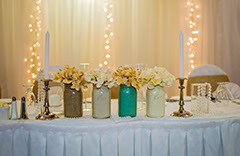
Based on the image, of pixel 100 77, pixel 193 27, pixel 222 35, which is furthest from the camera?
pixel 193 27

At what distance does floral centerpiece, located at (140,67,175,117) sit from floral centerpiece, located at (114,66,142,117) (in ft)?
0.15

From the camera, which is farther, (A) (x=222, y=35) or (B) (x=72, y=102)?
(A) (x=222, y=35)

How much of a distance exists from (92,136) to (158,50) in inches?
108

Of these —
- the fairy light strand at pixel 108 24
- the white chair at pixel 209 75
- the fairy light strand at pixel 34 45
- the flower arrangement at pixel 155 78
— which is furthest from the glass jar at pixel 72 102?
the fairy light strand at pixel 34 45

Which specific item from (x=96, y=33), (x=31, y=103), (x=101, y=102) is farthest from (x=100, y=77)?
(x=96, y=33)

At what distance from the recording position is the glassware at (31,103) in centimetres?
115

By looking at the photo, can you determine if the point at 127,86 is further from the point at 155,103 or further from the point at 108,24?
the point at 108,24

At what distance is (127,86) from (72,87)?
0.89ft

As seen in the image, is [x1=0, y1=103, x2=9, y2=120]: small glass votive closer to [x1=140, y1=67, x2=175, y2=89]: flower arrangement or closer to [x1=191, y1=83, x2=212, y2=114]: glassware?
[x1=140, y1=67, x2=175, y2=89]: flower arrangement

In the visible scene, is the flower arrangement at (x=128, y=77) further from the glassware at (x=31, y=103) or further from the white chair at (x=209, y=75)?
the white chair at (x=209, y=75)

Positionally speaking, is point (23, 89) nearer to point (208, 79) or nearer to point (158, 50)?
point (158, 50)

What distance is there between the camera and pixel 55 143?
972mm

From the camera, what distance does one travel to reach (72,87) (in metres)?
1.00

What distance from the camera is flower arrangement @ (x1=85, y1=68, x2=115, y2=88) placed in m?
1.00
